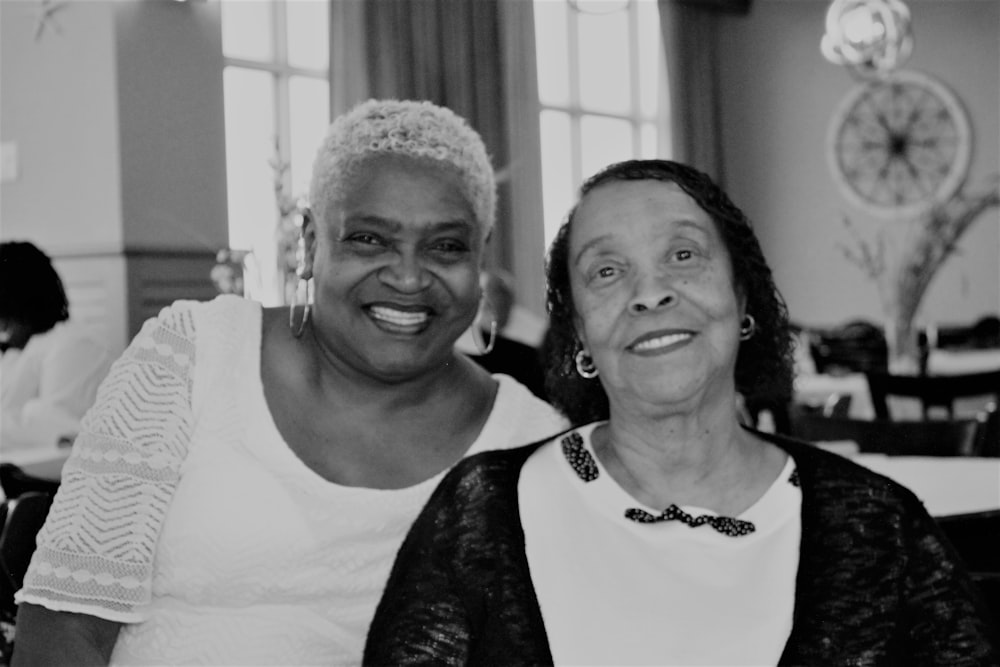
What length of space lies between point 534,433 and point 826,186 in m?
8.89

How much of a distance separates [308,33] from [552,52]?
8.61 ft

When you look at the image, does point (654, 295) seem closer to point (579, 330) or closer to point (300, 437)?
point (579, 330)

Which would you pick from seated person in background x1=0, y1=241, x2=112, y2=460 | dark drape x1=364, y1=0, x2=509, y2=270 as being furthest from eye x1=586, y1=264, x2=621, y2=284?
dark drape x1=364, y1=0, x2=509, y2=270

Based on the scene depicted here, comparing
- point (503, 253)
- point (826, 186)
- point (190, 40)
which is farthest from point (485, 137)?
point (826, 186)

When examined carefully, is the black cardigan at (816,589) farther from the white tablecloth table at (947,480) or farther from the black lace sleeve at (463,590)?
the white tablecloth table at (947,480)

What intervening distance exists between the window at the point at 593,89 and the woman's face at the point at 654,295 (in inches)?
278

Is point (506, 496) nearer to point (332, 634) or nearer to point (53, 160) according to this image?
point (332, 634)

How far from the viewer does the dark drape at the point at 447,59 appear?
7.20 metres

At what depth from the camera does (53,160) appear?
566 cm

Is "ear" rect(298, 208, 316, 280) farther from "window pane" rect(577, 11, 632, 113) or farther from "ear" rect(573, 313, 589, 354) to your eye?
"window pane" rect(577, 11, 632, 113)

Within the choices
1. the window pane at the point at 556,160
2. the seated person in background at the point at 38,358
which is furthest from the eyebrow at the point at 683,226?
the window pane at the point at 556,160

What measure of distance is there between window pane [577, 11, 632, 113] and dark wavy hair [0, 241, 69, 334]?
238 inches

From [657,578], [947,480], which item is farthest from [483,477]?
[947,480]

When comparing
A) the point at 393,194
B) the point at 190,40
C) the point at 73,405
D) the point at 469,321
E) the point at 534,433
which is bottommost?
the point at 73,405
